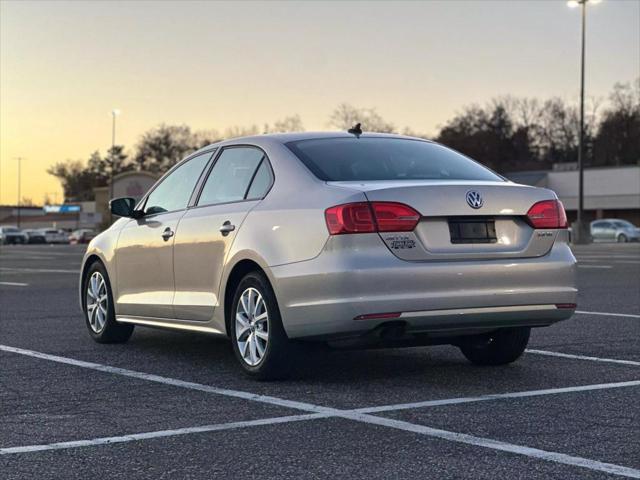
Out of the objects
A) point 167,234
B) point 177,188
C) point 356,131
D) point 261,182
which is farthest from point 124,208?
point 356,131

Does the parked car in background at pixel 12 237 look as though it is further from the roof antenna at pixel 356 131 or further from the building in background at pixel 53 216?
the roof antenna at pixel 356 131

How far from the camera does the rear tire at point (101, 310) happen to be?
29.7ft

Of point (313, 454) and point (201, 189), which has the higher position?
point (201, 189)

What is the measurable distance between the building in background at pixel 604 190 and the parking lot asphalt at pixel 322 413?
7514 centimetres

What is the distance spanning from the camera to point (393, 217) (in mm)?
6312

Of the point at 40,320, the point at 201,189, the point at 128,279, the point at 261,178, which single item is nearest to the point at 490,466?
the point at 261,178

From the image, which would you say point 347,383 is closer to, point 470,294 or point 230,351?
point 470,294

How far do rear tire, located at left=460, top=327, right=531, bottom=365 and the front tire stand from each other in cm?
145

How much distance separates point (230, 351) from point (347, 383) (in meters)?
2.00

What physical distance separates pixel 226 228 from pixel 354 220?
1.29 meters

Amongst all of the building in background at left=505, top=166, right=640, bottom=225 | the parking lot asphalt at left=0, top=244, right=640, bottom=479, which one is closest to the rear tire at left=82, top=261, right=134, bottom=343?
the parking lot asphalt at left=0, top=244, right=640, bottom=479

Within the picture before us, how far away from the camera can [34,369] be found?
7.50 metres

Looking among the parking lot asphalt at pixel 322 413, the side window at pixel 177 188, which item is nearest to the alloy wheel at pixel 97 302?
the parking lot asphalt at pixel 322 413

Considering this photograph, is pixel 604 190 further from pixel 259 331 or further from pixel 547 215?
pixel 259 331
